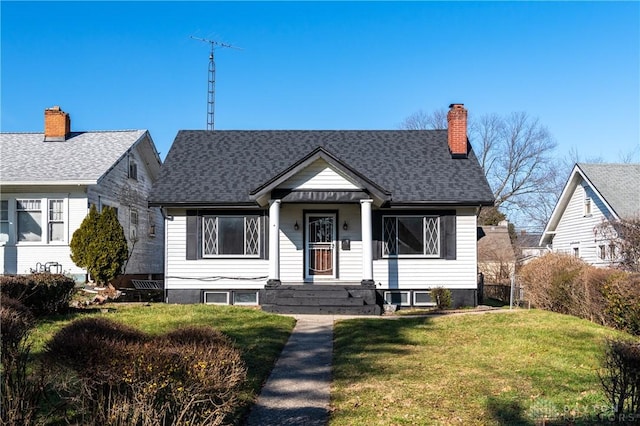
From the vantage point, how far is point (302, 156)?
19422 mm

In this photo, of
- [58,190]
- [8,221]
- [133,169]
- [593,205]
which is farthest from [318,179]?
[593,205]

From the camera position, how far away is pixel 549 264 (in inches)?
586

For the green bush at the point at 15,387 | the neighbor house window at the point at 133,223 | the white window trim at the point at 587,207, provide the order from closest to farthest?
the green bush at the point at 15,387 < the neighbor house window at the point at 133,223 < the white window trim at the point at 587,207

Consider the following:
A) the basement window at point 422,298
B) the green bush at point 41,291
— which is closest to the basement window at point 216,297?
the green bush at point 41,291

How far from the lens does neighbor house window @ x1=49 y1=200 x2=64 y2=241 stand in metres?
19.6

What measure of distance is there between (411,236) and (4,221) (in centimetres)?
1406

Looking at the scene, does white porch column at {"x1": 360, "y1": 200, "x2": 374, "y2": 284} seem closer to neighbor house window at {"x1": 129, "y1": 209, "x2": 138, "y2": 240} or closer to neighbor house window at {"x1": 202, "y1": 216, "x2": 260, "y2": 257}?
neighbor house window at {"x1": 202, "y1": 216, "x2": 260, "y2": 257}

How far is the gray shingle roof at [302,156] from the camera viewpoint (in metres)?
17.1

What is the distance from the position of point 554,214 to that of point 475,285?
1581 cm

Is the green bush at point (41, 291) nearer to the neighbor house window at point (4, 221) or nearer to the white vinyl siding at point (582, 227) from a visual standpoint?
the neighbor house window at point (4, 221)

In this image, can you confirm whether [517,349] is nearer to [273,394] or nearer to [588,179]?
[273,394]

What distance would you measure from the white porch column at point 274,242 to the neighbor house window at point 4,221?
996cm

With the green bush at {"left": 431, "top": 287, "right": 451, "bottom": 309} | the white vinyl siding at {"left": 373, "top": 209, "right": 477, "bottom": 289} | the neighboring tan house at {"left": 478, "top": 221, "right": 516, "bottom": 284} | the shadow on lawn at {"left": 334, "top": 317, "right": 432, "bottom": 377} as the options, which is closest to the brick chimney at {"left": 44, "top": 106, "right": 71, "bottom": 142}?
the white vinyl siding at {"left": 373, "top": 209, "right": 477, "bottom": 289}

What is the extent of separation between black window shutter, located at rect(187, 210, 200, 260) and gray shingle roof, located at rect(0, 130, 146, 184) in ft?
14.2
